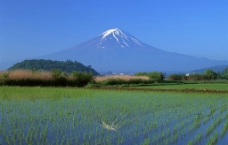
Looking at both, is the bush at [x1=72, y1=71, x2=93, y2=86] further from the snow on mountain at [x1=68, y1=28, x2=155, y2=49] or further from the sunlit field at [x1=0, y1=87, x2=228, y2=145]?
the snow on mountain at [x1=68, y1=28, x2=155, y2=49]

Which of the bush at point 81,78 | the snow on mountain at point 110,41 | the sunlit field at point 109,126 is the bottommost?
the sunlit field at point 109,126

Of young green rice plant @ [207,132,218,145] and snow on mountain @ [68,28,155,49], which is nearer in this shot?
young green rice plant @ [207,132,218,145]

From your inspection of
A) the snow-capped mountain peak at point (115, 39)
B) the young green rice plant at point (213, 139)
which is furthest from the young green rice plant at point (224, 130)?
the snow-capped mountain peak at point (115, 39)

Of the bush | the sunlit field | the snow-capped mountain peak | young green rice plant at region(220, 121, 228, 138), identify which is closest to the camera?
the sunlit field

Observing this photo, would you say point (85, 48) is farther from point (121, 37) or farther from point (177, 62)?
point (177, 62)

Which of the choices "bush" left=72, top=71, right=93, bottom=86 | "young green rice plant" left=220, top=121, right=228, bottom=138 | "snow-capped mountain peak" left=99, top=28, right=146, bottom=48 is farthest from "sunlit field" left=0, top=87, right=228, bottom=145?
"snow-capped mountain peak" left=99, top=28, right=146, bottom=48

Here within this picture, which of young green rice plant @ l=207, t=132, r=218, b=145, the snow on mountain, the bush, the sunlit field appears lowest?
young green rice plant @ l=207, t=132, r=218, b=145

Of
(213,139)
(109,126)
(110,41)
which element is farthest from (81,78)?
(110,41)

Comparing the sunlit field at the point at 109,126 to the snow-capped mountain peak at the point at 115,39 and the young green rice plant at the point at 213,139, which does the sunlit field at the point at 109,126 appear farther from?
the snow-capped mountain peak at the point at 115,39

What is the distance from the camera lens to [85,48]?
110750mm

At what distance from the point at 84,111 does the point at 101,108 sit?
73 centimetres

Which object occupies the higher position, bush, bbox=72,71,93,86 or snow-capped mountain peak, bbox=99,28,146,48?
snow-capped mountain peak, bbox=99,28,146,48

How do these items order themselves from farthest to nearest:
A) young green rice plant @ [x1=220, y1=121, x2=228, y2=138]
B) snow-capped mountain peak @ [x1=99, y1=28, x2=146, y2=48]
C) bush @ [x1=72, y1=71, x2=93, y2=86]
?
snow-capped mountain peak @ [x1=99, y1=28, x2=146, y2=48], bush @ [x1=72, y1=71, x2=93, y2=86], young green rice plant @ [x1=220, y1=121, x2=228, y2=138]

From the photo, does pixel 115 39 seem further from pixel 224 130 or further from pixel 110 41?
pixel 224 130
